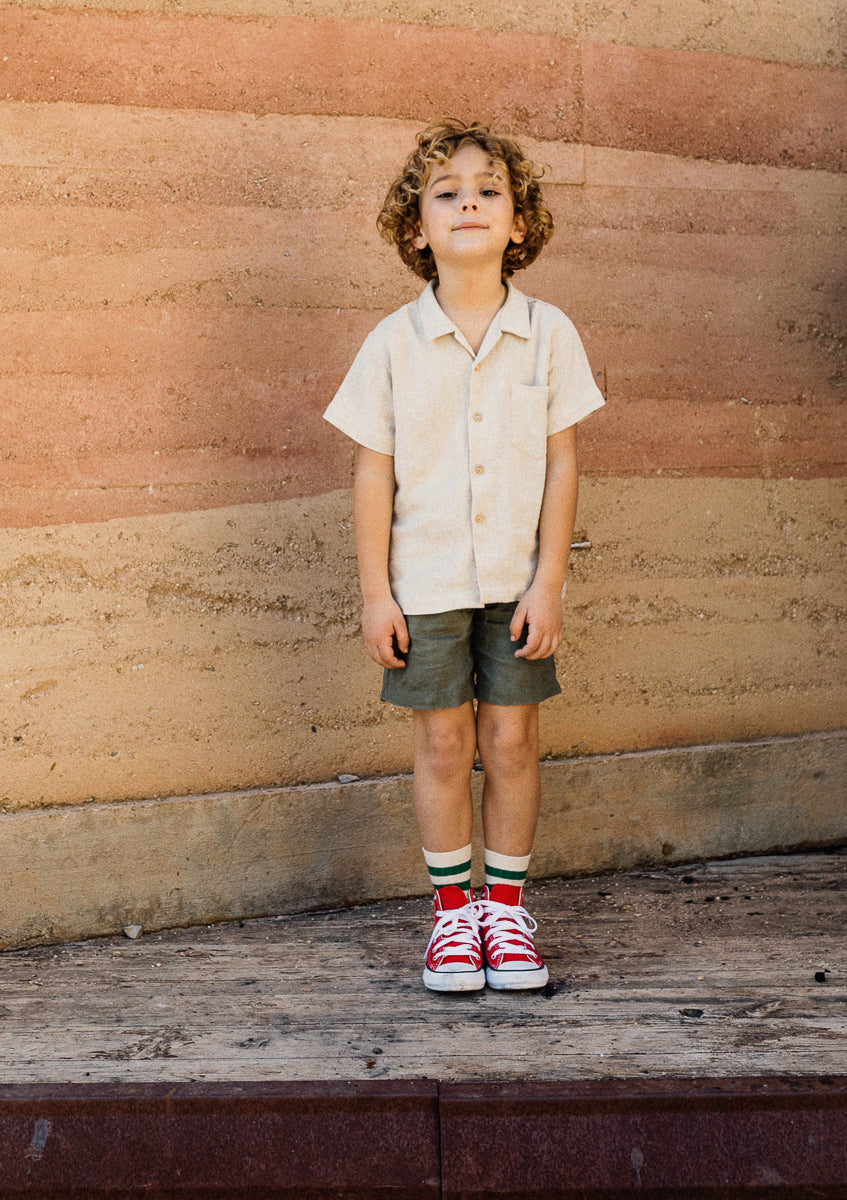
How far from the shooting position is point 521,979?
89.9 inches

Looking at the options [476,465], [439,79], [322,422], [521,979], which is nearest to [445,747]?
[521,979]

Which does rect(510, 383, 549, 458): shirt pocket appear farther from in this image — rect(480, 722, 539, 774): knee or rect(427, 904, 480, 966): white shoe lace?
rect(427, 904, 480, 966): white shoe lace

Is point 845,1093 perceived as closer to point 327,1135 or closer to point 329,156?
point 327,1135

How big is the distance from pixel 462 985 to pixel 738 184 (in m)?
2.25

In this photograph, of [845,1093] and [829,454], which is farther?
[829,454]

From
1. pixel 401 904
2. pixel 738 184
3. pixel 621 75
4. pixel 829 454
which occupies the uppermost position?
pixel 621 75

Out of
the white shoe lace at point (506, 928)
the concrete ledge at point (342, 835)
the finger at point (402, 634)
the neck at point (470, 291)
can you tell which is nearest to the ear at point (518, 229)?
the neck at point (470, 291)

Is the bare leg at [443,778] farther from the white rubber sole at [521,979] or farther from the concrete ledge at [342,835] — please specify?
the concrete ledge at [342,835]

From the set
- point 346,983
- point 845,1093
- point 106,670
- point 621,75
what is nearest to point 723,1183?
point 845,1093

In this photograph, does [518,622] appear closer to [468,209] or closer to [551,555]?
[551,555]

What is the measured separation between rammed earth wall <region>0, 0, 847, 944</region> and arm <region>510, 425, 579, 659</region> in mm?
580

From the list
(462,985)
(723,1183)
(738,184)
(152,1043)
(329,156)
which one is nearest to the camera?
(723,1183)

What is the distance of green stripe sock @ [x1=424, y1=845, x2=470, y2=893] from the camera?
7.85 feet

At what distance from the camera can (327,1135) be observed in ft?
5.94
